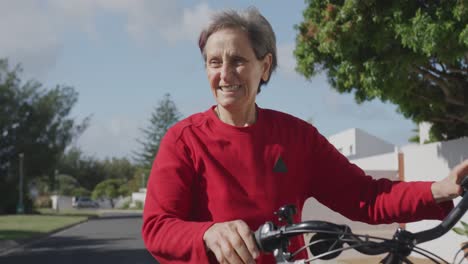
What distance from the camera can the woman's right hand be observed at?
5.18 ft

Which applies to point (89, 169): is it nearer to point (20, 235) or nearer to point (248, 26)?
point (20, 235)

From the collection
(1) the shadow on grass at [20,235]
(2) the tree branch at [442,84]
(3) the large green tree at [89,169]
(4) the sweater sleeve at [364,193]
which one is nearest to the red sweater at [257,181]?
(4) the sweater sleeve at [364,193]

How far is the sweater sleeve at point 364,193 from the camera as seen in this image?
2.10 metres

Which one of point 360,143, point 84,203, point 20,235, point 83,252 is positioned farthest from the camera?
point 84,203

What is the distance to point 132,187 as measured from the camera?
90812 mm

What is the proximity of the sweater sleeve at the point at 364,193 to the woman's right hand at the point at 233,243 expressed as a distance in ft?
2.22

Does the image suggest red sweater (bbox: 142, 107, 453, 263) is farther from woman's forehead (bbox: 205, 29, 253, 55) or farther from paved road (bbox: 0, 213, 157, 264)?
paved road (bbox: 0, 213, 157, 264)

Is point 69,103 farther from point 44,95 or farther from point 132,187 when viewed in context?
point 132,187

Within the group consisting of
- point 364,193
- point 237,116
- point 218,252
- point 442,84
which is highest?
point 442,84

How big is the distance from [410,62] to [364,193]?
34.1ft

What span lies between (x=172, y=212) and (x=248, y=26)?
1.96ft

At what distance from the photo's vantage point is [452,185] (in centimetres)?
A: 201

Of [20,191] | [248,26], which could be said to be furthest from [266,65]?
[20,191]

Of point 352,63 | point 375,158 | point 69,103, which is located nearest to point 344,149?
point 375,158
